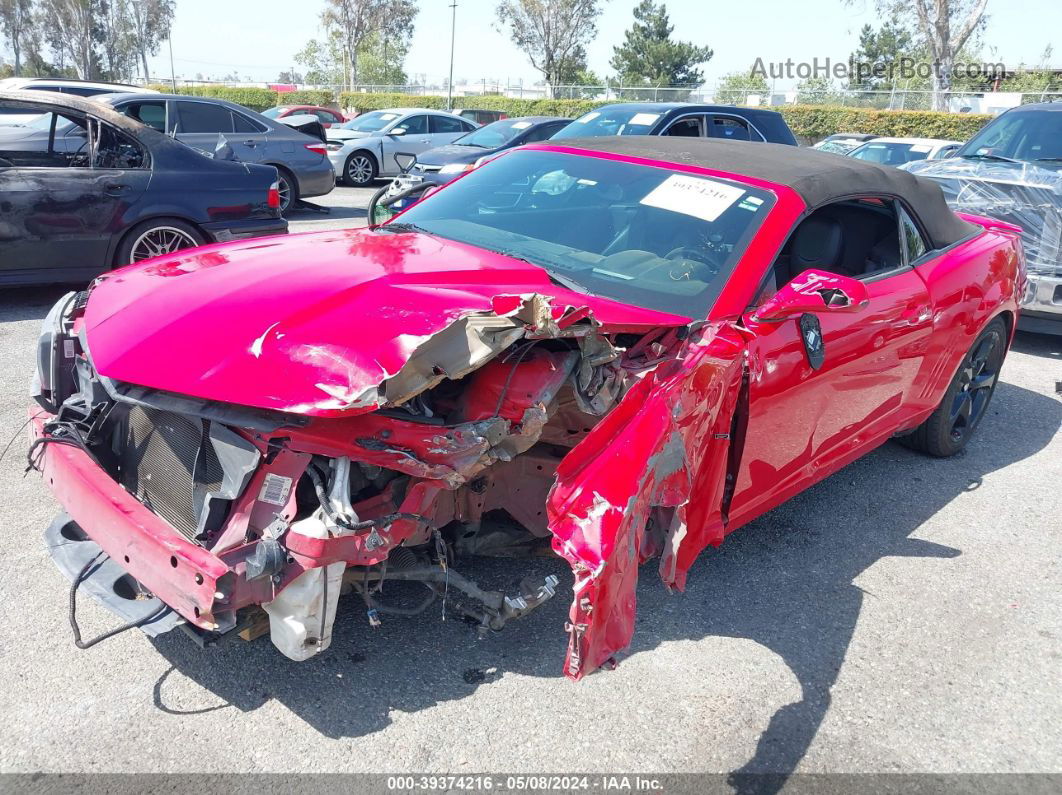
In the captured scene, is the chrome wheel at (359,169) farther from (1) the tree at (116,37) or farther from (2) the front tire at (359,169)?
(1) the tree at (116,37)

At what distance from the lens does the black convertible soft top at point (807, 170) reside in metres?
3.55

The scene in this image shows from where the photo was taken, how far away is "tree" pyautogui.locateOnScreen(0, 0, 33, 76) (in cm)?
6431

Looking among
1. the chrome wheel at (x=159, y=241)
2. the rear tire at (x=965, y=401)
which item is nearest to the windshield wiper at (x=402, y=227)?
the rear tire at (x=965, y=401)

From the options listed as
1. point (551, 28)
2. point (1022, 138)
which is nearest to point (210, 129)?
point (1022, 138)

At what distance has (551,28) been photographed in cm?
5869

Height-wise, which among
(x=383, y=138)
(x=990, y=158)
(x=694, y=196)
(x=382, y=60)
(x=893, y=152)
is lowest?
(x=694, y=196)

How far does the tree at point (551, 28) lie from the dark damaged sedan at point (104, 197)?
177 feet

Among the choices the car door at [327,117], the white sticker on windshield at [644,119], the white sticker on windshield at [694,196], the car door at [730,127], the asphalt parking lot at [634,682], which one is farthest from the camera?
the car door at [327,117]

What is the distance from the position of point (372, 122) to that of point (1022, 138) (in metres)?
12.2

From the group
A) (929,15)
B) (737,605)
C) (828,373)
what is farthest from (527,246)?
(929,15)

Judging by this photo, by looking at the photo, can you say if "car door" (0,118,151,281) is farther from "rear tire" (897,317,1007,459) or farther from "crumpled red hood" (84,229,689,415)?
"rear tire" (897,317,1007,459)

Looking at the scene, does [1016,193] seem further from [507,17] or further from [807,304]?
[507,17]

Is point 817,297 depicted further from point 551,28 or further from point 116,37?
point 116,37

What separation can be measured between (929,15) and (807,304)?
35.1 m
